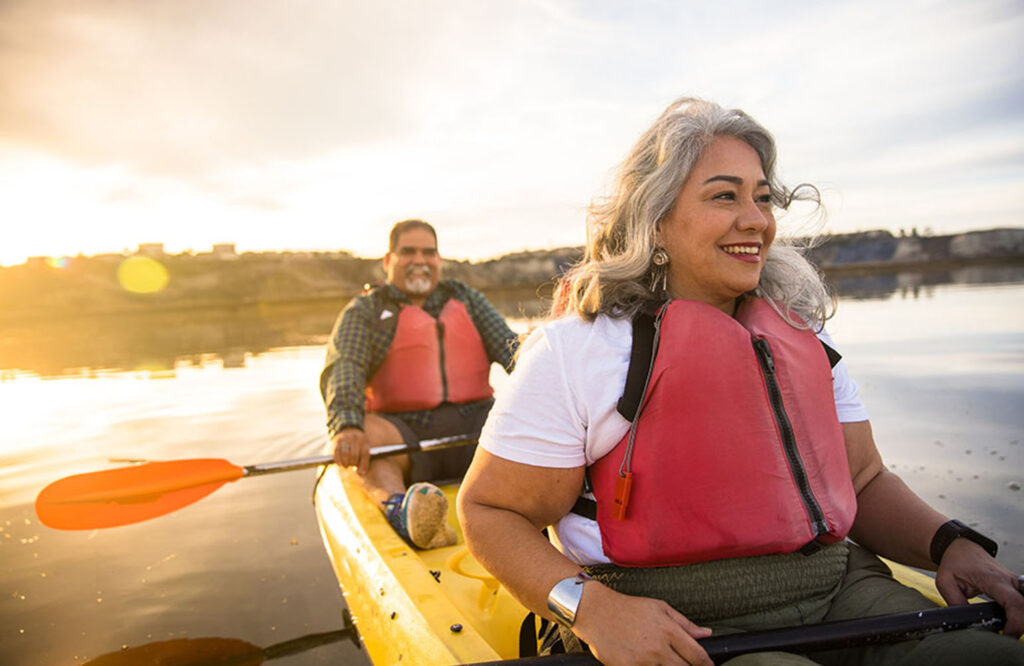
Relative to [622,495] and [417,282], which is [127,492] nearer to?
[417,282]

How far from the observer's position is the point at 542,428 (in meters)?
1.42

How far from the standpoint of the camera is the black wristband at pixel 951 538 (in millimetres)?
1613

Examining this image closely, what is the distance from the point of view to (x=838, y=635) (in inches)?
53.3

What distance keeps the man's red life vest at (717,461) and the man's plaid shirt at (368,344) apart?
2.05m

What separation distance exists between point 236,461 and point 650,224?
5.42 meters

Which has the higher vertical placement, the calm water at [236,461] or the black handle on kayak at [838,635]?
the black handle on kayak at [838,635]

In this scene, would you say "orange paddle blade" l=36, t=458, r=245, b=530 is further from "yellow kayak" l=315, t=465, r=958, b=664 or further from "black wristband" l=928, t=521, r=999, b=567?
"black wristband" l=928, t=521, r=999, b=567

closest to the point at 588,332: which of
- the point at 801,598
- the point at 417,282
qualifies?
the point at 801,598

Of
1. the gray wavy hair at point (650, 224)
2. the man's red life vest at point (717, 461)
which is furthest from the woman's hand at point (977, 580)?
the gray wavy hair at point (650, 224)

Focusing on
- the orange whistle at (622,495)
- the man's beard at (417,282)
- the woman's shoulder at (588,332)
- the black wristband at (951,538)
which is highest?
the man's beard at (417,282)

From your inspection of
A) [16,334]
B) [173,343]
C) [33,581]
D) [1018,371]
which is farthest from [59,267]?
[1018,371]

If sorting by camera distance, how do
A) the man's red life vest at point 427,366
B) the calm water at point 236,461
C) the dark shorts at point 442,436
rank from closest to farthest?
the calm water at point 236,461 → the dark shorts at point 442,436 → the man's red life vest at point 427,366

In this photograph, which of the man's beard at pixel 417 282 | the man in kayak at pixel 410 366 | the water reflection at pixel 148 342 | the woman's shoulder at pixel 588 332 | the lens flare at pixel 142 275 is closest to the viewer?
the woman's shoulder at pixel 588 332

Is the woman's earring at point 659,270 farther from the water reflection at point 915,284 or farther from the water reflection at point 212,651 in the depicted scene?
the water reflection at point 915,284
